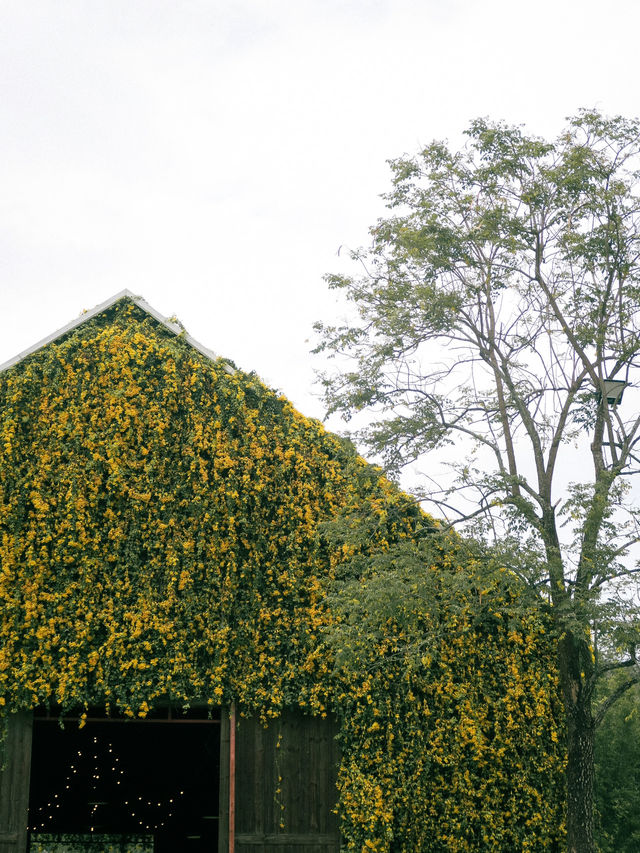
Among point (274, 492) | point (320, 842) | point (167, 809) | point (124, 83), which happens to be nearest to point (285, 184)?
point (124, 83)

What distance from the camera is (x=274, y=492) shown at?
502 inches

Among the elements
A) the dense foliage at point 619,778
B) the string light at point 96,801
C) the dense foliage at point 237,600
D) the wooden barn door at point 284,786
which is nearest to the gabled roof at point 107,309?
the dense foliage at point 237,600

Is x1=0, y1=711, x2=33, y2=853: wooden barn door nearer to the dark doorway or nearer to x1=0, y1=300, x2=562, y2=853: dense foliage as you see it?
x1=0, y1=300, x2=562, y2=853: dense foliage

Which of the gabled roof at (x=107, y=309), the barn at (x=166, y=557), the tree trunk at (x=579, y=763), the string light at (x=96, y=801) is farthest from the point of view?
the string light at (x=96, y=801)

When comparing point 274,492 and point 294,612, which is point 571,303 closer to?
point 274,492

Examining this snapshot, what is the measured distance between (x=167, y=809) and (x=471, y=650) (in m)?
11.7

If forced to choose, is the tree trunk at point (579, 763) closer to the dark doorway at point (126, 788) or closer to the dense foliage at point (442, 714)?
the dense foliage at point (442, 714)

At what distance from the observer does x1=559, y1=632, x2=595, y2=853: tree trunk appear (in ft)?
35.8

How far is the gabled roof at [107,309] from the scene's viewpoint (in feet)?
43.0

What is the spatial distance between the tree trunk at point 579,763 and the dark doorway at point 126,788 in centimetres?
867

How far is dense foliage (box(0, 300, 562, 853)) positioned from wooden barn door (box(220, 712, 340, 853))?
0.29 metres

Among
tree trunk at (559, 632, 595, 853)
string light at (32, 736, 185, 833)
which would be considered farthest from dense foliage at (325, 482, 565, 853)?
string light at (32, 736, 185, 833)

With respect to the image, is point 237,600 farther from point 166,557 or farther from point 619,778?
point 619,778

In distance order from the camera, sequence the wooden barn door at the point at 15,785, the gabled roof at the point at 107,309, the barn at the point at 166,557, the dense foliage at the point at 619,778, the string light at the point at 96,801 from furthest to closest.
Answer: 1. the string light at the point at 96,801
2. the gabled roof at the point at 107,309
3. the dense foliage at the point at 619,778
4. the barn at the point at 166,557
5. the wooden barn door at the point at 15,785
